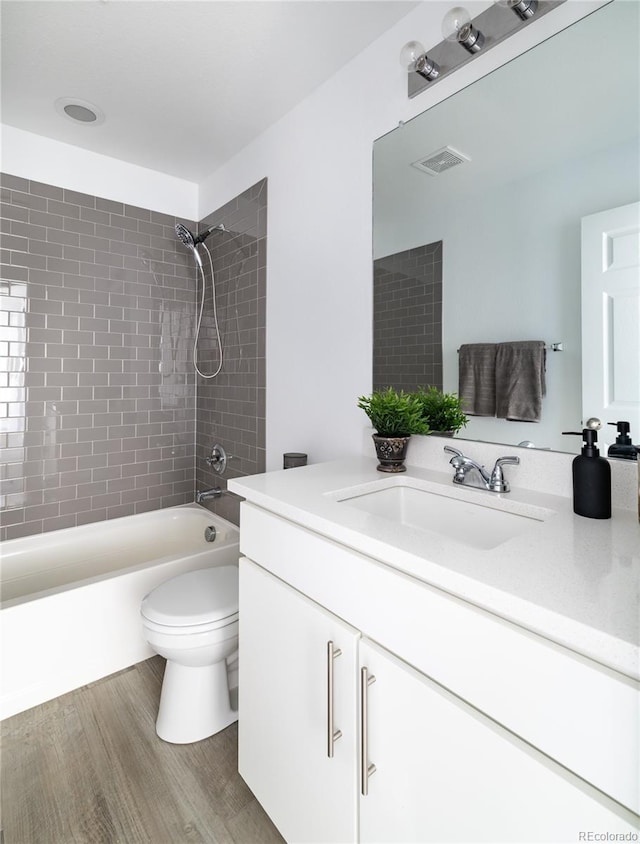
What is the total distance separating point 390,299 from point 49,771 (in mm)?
1975

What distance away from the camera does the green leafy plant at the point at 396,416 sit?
4.51 ft

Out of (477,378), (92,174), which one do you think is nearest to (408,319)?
(477,378)

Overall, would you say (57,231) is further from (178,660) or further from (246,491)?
(178,660)

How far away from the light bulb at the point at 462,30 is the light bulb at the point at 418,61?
8 centimetres

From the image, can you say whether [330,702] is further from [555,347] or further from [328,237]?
[328,237]

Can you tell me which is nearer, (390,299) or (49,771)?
(49,771)

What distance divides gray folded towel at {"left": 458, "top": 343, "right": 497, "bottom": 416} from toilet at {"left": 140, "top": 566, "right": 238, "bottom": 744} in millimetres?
1086

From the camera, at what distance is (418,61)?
133 centimetres

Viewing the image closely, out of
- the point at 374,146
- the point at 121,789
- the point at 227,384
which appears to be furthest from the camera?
the point at 227,384

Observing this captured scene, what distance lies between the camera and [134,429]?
2.62 metres

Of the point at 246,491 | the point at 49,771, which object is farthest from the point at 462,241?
the point at 49,771

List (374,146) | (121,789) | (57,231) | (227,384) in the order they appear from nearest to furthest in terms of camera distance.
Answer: (121,789) < (374,146) < (57,231) < (227,384)

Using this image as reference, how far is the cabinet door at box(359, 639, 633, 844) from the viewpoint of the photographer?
1.88 ft

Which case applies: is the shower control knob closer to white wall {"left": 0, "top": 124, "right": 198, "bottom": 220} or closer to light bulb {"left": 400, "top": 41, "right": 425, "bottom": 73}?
white wall {"left": 0, "top": 124, "right": 198, "bottom": 220}
